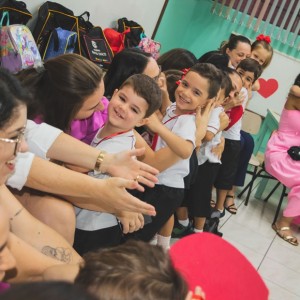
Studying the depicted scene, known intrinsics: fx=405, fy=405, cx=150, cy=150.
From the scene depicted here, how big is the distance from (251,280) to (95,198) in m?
0.60

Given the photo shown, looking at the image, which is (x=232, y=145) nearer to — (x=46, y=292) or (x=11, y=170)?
(x=11, y=170)

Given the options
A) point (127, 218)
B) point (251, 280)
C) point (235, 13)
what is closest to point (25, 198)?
point (127, 218)

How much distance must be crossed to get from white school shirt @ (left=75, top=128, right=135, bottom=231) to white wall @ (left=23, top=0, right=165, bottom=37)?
2249 millimetres

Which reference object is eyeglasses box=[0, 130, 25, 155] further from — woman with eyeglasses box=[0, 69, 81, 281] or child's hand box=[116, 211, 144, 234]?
child's hand box=[116, 211, 144, 234]

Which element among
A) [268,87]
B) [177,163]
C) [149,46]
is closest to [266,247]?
[177,163]

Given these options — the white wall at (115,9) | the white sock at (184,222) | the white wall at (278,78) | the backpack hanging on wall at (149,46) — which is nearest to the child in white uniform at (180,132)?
the white sock at (184,222)

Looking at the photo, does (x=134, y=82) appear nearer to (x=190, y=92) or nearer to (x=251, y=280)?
(x=190, y=92)

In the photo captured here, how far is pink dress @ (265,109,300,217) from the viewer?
363 cm

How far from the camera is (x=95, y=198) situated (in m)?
1.44

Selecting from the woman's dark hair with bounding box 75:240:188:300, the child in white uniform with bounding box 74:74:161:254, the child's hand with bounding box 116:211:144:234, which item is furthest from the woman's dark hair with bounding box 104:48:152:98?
the woman's dark hair with bounding box 75:240:188:300

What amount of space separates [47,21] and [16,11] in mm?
347

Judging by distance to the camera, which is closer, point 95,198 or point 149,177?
point 95,198

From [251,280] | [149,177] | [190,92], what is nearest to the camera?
[251,280]

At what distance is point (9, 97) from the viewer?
107cm
